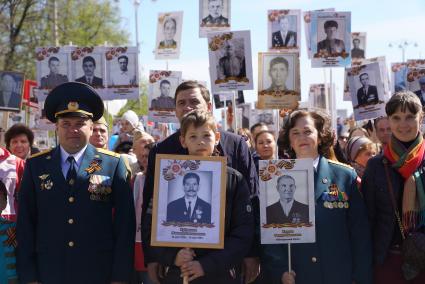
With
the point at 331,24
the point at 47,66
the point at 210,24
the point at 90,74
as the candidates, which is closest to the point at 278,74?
the point at 331,24

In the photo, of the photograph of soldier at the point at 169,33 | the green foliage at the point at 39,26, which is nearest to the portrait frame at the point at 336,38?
the photograph of soldier at the point at 169,33

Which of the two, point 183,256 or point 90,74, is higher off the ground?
point 90,74

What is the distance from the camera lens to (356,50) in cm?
1373

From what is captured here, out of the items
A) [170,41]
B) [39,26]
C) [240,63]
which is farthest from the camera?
[39,26]

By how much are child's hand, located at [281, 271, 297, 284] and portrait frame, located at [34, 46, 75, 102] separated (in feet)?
21.3

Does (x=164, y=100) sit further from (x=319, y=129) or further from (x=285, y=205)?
(x=285, y=205)

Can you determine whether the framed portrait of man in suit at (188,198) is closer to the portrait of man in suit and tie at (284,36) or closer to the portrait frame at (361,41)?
the portrait of man in suit and tie at (284,36)

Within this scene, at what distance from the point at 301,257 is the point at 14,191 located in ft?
7.73

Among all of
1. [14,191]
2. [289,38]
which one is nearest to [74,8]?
[289,38]

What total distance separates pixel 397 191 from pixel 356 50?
31.4ft

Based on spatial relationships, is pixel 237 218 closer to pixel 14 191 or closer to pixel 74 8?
pixel 14 191

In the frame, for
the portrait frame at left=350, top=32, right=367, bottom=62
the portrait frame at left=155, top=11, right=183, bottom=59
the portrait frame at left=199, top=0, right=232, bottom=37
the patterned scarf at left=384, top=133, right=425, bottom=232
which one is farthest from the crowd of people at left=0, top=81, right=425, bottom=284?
the portrait frame at left=350, top=32, right=367, bottom=62

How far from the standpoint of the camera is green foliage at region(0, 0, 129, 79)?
28.7m

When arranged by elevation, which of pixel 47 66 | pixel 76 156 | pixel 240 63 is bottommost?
pixel 76 156
